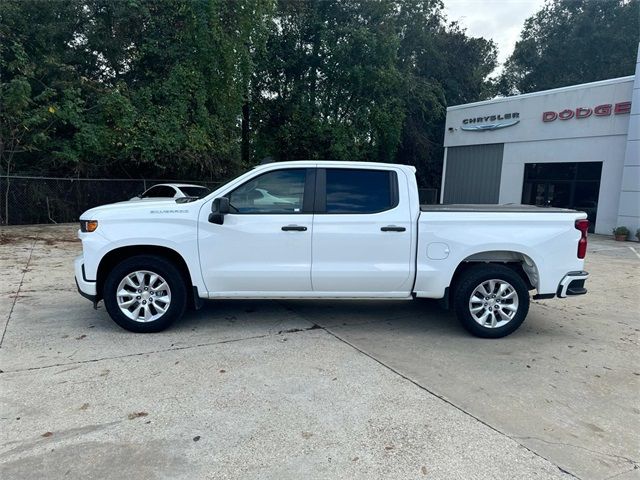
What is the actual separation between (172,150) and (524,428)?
1528cm

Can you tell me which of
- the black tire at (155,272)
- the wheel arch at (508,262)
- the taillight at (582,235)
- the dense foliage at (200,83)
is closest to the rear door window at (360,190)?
the wheel arch at (508,262)

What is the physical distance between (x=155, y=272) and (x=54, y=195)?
1335 cm

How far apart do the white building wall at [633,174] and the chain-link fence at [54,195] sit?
59.7 feet

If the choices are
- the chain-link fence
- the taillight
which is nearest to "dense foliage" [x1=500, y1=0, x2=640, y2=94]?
the chain-link fence

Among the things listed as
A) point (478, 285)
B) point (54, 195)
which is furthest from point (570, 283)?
point (54, 195)

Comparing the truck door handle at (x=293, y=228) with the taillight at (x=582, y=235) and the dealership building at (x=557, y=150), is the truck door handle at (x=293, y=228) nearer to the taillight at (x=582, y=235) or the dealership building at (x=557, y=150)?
the taillight at (x=582, y=235)

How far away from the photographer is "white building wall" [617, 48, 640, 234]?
16.6 metres

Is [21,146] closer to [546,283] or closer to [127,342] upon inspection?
[127,342]

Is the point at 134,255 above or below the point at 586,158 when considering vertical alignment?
below

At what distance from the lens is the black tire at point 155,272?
493 cm

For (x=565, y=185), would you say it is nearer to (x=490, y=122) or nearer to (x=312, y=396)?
(x=490, y=122)

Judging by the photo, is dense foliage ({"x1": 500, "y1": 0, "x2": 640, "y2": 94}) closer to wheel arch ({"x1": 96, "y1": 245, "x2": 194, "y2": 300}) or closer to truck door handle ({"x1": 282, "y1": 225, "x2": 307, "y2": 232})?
truck door handle ({"x1": 282, "y1": 225, "x2": 307, "y2": 232})

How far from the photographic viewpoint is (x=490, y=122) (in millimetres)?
22531

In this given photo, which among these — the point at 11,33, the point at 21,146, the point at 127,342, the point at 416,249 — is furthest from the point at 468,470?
the point at 11,33
